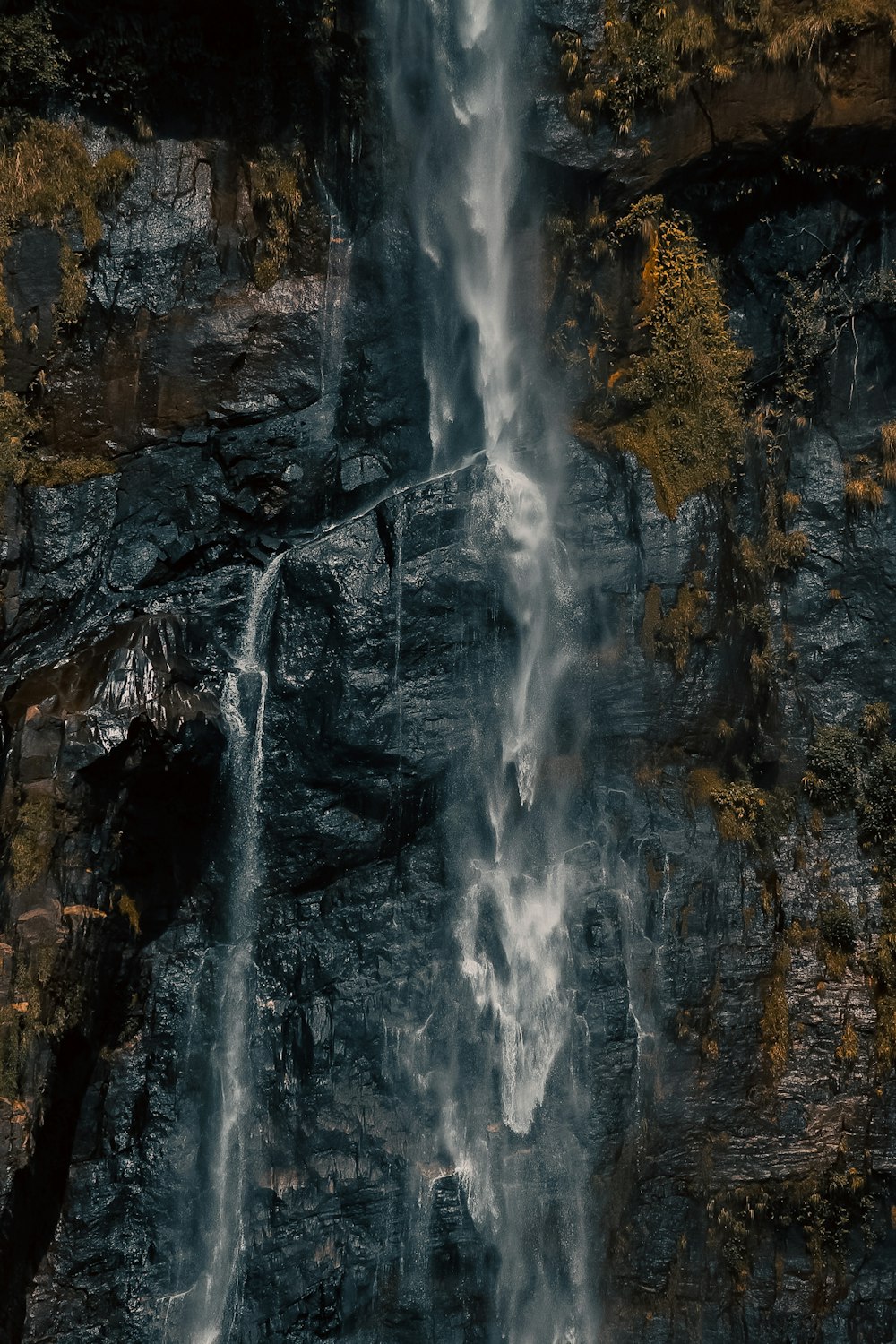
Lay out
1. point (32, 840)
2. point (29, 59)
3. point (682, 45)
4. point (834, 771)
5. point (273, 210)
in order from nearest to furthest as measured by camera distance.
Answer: point (32, 840)
point (834, 771)
point (682, 45)
point (29, 59)
point (273, 210)

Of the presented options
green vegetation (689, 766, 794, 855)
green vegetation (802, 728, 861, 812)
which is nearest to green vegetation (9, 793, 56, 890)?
green vegetation (689, 766, 794, 855)

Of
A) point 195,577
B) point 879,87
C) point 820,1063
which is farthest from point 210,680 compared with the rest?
point 879,87

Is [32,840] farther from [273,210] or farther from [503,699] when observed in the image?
[273,210]

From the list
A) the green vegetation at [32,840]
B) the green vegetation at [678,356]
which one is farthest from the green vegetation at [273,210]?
the green vegetation at [32,840]

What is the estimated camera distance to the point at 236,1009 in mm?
10305

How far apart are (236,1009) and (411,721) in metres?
2.97

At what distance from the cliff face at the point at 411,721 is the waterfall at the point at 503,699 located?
20 centimetres

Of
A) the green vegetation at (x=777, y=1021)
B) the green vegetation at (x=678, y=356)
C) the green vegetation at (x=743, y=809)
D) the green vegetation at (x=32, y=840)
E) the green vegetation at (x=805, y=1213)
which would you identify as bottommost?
the green vegetation at (x=805, y=1213)

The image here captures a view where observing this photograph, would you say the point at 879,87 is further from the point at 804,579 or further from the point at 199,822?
the point at 199,822

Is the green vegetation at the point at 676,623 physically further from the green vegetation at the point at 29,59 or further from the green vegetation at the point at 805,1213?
the green vegetation at the point at 29,59

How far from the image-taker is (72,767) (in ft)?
31.6

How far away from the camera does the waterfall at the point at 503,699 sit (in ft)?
33.3

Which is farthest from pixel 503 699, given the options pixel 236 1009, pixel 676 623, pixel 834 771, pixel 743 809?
pixel 236 1009

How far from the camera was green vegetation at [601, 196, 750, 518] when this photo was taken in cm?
1143
